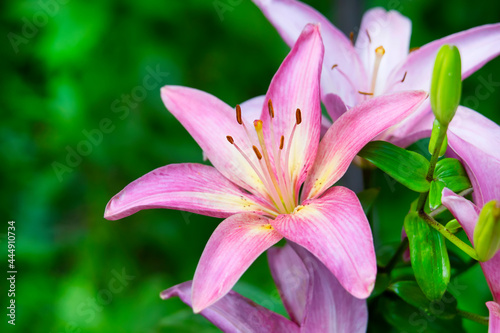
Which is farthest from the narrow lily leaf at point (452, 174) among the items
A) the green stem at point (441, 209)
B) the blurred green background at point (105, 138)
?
the blurred green background at point (105, 138)

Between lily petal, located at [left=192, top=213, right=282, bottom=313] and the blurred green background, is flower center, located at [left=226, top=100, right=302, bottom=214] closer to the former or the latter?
lily petal, located at [left=192, top=213, right=282, bottom=313]

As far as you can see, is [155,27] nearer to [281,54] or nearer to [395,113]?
[281,54]

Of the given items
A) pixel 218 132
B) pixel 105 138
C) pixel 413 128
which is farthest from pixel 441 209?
pixel 105 138

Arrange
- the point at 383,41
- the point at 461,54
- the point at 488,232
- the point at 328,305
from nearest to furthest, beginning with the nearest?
the point at 488,232
the point at 328,305
the point at 461,54
the point at 383,41

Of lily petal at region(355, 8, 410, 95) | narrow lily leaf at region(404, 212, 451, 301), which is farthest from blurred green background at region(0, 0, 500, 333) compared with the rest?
narrow lily leaf at region(404, 212, 451, 301)

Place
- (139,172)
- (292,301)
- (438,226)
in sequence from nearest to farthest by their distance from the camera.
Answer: (438,226) < (292,301) < (139,172)

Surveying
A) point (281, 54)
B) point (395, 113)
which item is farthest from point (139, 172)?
point (395, 113)

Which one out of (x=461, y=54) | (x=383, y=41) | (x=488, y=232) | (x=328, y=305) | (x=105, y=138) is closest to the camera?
(x=488, y=232)

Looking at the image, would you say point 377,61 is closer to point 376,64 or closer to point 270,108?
point 376,64
